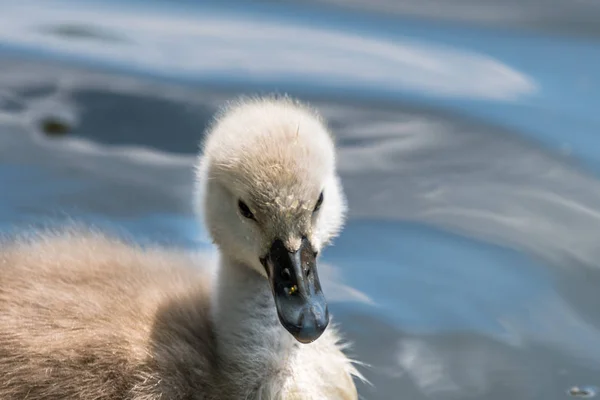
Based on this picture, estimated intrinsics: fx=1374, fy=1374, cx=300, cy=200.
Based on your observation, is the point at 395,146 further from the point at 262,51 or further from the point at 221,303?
the point at 221,303

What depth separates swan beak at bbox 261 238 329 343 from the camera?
2898mm

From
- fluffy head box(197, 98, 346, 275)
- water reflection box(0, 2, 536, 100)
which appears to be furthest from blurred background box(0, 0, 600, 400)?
fluffy head box(197, 98, 346, 275)

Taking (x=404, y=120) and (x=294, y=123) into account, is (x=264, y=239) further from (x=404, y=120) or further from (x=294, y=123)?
(x=404, y=120)

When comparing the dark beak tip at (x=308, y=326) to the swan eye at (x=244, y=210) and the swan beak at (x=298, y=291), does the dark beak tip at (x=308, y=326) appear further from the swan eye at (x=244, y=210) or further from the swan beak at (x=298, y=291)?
the swan eye at (x=244, y=210)

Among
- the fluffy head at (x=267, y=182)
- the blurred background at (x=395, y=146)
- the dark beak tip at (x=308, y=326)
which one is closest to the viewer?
the dark beak tip at (x=308, y=326)

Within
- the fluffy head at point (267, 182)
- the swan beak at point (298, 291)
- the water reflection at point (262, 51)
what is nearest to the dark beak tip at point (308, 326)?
the swan beak at point (298, 291)

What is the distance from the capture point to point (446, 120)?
15.5 feet

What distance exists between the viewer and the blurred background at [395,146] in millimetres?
3801

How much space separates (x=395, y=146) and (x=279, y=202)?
1.73 metres

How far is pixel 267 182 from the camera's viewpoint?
300 cm

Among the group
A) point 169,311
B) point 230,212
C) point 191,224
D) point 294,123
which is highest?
point 294,123

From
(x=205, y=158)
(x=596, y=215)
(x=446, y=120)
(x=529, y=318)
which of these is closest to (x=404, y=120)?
(x=446, y=120)

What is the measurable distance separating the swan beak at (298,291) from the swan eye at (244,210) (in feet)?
0.35

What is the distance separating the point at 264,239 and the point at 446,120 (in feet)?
5.98
